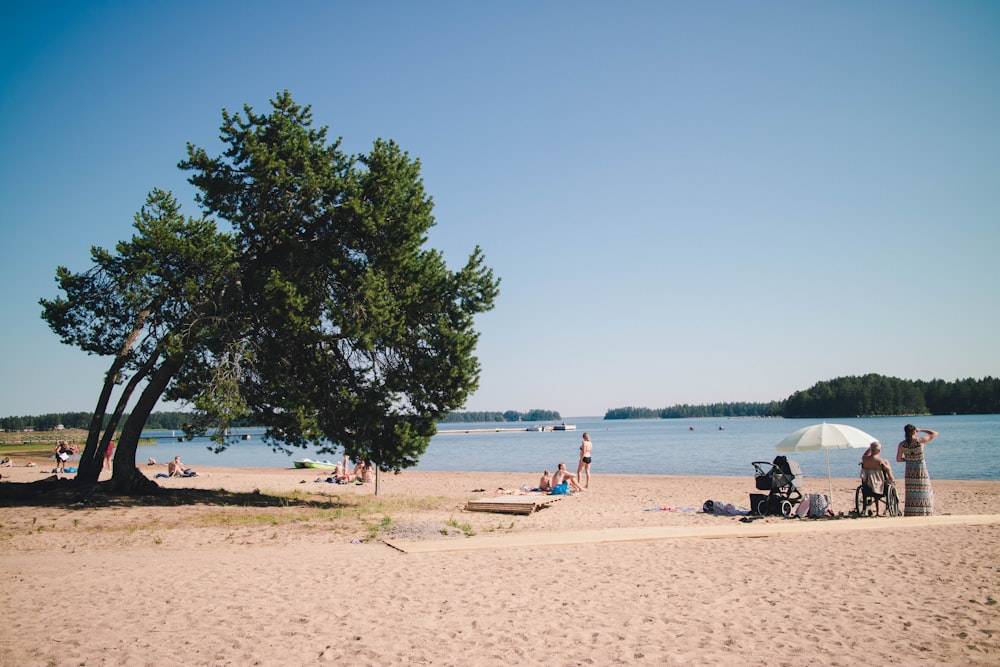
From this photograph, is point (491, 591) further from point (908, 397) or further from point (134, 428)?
point (908, 397)

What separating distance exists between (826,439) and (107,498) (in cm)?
1655

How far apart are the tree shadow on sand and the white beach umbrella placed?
11036 millimetres

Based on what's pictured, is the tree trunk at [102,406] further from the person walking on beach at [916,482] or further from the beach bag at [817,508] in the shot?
the person walking on beach at [916,482]

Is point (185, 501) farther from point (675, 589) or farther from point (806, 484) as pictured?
point (806, 484)

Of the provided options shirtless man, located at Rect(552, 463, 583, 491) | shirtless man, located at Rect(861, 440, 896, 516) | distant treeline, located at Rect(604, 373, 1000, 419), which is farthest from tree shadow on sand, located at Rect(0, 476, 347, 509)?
distant treeline, located at Rect(604, 373, 1000, 419)

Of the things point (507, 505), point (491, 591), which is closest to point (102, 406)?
point (507, 505)

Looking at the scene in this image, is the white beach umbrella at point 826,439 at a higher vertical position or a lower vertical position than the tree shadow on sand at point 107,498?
higher

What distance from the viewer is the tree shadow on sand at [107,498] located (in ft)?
49.9

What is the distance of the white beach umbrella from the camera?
1434 centimetres

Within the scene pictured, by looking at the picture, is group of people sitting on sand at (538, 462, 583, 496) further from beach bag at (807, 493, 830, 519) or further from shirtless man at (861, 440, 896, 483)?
shirtless man at (861, 440, 896, 483)

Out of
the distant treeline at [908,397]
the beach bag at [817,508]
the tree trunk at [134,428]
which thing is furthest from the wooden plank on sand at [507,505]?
the distant treeline at [908,397]

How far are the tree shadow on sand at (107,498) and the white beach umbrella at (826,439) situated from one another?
11036 millimetres

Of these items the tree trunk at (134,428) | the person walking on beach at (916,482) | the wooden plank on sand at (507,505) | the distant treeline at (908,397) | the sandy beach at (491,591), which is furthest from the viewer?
the distant treeline at (908,397)

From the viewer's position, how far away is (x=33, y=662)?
544 cm
